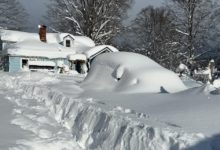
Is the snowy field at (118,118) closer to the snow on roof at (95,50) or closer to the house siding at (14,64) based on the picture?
the snow on roof at (95,50)

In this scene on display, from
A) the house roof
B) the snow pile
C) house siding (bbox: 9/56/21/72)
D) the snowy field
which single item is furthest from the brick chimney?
the snow pile

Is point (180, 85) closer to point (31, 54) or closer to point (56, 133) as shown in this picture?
point (56, 133)

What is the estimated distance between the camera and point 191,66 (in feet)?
141

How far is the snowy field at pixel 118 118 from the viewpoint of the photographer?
24.6 ft

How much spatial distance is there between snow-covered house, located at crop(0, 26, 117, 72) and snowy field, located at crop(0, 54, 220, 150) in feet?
85.8

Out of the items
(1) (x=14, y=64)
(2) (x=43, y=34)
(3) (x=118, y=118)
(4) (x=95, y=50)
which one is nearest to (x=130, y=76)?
(3) (x=118, y=118)

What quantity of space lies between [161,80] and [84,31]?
112ft

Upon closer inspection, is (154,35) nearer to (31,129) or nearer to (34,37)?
(34,37)

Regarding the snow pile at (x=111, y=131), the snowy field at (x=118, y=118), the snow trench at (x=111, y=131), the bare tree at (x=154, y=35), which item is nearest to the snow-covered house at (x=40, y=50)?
the bare tree at (x=154, y=35)

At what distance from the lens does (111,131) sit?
343 inches

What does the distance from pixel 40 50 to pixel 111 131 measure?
33759mm

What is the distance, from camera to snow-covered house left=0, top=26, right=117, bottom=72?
4147cm

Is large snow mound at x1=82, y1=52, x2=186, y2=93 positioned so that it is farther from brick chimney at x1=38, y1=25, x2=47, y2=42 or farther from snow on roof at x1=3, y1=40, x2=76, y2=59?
brick chimney at x1=38, y1=25, x2=47, y2=42

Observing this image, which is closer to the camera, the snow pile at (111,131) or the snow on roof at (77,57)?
the snow pile at (111,131)
